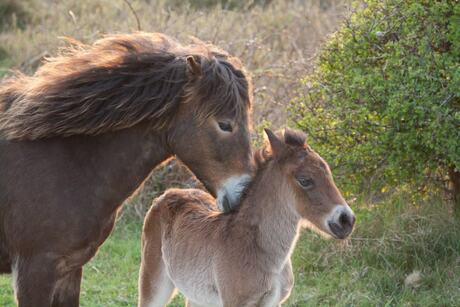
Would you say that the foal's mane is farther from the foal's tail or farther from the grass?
the grass

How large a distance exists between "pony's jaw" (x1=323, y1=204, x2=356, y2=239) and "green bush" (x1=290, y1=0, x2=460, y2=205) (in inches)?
54.1

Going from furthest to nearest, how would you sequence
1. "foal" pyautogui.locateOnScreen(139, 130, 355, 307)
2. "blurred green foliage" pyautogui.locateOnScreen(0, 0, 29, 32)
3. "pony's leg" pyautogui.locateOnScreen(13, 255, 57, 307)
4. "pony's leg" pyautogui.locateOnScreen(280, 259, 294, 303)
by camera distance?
"blurred green foliage" pyautogui.locateOnScreen(0, 0, 29, 32), "pony's leg" pyautogui.locateOnScreen(280, 259, 294, 303), "foal" pyautogui.locateOnScreen(139, 130, 355, 307), "pony's leg" pyautogui.locateOnScreen(13, 255, 57, 307)

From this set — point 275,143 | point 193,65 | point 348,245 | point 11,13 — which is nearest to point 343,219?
point 275,143

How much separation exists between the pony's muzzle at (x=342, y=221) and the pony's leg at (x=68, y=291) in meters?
1.46

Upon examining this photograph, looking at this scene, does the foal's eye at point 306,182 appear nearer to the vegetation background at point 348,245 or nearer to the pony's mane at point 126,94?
the pony's mane at point 126,94

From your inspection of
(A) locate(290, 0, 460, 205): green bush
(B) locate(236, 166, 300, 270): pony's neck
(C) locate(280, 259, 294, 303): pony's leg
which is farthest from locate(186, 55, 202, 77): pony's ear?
(A) locate(290, 0, 460, 205): green bush

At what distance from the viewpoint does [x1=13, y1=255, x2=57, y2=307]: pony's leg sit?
423cm

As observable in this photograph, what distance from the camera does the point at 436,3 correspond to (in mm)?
5973

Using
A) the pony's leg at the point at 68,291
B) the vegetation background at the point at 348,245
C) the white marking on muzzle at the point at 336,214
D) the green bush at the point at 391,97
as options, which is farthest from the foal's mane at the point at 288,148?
the vegetation background at the point at 348,245

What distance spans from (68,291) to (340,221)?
157cm

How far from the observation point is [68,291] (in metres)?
4.56

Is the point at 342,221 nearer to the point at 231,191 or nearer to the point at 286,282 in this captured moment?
the point at 286,282

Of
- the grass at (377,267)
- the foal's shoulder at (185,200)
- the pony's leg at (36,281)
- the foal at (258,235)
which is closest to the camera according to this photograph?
the pony's leg at (36,281)

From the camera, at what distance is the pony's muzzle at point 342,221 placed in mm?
4520
